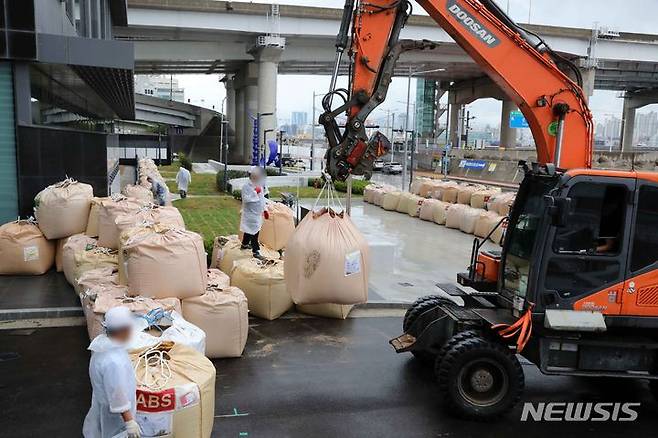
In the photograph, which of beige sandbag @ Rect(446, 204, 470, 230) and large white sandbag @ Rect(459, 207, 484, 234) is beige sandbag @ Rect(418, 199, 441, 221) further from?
large white sandbag @ Rect(459, 207, 484, 234)

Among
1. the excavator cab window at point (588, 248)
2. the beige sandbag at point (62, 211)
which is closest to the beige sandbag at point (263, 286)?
the beige sandbag at point (62, 211)

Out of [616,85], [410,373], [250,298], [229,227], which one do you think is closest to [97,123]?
[229,227]

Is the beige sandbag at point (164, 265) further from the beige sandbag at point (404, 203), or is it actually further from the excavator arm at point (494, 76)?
the beige sandbag at point (404, 203)

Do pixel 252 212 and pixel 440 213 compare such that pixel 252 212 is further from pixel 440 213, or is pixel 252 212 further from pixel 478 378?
pixel 440 213

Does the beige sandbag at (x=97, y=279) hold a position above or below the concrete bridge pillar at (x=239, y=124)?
below

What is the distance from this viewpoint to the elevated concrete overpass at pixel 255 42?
39438 millimetres

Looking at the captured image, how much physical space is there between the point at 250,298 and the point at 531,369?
12.6 ft

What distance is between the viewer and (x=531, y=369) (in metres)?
6.94

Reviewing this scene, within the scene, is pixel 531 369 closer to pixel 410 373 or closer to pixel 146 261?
pixel 410 373

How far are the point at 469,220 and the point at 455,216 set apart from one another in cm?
83

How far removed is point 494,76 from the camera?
6562 mm

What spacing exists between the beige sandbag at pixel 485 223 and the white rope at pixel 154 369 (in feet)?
45.3

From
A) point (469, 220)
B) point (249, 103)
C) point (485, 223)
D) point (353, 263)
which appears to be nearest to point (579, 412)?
point (353, 263)

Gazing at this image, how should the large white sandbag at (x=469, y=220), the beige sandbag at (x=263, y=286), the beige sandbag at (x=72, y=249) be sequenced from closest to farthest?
1. the beige sandbag at (x=263, y=286)
2. the beige sandbag at (x=72, y=249)
3. the large white sandbag at (x=469, y=220)
